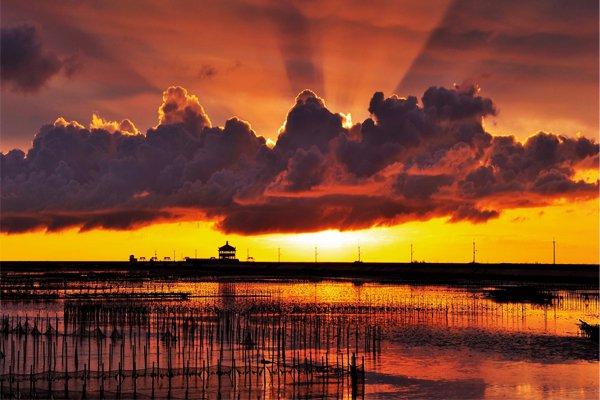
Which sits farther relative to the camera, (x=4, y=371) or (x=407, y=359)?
(x=407, y=359)

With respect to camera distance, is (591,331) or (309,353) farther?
(591,331)

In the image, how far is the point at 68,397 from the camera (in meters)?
48.2

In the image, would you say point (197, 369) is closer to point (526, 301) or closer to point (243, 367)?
point (243, 367)

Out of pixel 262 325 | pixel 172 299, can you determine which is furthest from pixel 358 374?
pixel 172 299

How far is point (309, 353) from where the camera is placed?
7031cm

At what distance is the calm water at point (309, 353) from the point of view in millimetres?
53812

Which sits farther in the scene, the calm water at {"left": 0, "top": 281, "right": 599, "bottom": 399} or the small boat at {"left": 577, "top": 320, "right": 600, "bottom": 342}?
the small boat at {"left": 577, "top": 320, "right": 600, "bottom": 342}

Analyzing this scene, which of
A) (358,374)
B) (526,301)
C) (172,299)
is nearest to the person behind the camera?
(358,374)

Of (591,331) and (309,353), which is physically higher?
(591,331)

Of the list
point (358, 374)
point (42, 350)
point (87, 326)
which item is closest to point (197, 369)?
point (358, 374)

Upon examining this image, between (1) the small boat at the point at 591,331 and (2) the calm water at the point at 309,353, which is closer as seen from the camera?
(2) the calm water at the point at 309,353

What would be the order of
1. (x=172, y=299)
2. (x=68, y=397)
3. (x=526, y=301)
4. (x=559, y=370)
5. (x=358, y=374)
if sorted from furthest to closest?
(x=526, y=301) < (x=172, y=299) < (x=559, y=370) < (x=358, y=374) < (x=68, y=397)

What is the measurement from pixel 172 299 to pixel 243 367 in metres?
71.0

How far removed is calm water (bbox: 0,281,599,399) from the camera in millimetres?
53812
